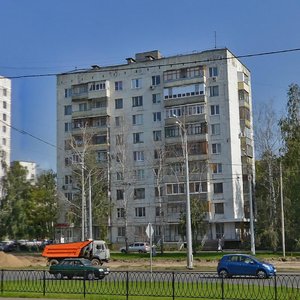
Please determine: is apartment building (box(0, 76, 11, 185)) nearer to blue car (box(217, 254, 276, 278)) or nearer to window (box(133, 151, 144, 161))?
window (box(133, 151, 144, 161))

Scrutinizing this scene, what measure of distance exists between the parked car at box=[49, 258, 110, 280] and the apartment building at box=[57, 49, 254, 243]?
106ft

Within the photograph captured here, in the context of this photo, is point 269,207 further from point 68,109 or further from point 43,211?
point 43,211

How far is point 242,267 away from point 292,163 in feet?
90.3

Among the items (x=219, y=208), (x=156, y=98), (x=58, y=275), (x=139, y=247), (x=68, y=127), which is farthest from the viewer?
(x=68, y=127)

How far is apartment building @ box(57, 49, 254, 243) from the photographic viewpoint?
67875 mm

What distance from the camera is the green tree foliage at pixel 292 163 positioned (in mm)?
53094

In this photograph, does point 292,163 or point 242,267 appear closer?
point 242,267

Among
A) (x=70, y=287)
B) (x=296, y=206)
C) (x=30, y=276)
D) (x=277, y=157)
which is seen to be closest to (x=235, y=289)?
(x=70, y=287)

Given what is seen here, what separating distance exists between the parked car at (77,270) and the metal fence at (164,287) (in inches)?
204

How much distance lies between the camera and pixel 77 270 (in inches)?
1187

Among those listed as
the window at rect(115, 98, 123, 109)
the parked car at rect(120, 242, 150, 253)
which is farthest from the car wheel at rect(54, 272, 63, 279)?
the window at rect(115, 98, 123, 109)

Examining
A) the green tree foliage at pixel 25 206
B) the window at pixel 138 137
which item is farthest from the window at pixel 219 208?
the green tree foliage at pixel 25 206

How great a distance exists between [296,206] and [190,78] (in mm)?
25801

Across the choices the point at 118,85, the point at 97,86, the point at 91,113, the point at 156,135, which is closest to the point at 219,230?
the point at 156,135
